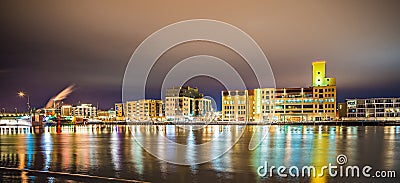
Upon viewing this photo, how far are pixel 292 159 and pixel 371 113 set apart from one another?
197542 mm

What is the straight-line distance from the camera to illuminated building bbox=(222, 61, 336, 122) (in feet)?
517

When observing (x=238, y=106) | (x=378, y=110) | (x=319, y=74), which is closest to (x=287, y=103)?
(x=238, y=106)

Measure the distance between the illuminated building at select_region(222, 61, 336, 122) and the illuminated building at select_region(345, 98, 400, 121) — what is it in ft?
141

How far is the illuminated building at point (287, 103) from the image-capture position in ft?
517

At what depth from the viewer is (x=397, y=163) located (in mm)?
20969

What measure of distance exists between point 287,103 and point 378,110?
68724mm

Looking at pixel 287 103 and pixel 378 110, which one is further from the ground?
pixel 287 103

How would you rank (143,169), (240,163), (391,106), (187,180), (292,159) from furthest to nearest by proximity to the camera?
1. (391,106)
2. (292,159)
3. (240,163)
4. (143,169)
5. (187,180)

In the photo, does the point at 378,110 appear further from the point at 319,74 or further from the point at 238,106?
the point at 238,106

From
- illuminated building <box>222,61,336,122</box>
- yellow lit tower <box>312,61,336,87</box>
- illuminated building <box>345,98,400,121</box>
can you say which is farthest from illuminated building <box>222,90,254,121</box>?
illuminated building <box>345,98,400,121</box>

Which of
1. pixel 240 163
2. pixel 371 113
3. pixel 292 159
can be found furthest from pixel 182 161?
pixel 371 113

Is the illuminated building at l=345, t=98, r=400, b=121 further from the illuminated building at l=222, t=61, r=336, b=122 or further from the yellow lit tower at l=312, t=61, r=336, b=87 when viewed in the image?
the illuminated building at l=222, t=61, r=336, b=122

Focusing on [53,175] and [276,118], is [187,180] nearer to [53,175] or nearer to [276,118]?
[53,175]

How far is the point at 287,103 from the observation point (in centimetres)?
16412
